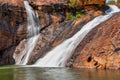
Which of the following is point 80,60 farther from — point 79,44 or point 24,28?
point 24,28

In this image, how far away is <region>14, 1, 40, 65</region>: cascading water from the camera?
1354 inches

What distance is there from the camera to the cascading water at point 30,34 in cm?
3439

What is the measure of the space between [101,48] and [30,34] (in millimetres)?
16638

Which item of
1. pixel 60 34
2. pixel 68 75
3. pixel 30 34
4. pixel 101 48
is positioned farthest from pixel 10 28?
pixel 68 75

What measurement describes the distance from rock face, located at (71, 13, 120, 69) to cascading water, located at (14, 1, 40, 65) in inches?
364

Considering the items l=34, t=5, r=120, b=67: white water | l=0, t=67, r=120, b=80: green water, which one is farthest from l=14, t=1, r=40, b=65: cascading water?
l=0, t=67, r=120, b=80: green water

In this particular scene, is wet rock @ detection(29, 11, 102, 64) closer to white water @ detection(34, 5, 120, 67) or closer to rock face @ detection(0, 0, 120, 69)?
rock face @ detection(0, 0, 120, 69)

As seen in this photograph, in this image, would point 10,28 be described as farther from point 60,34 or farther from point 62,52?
point 62,52

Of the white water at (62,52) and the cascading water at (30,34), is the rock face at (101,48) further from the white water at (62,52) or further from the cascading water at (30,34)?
the cascading water at (30,34)

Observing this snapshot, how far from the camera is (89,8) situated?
43.6m

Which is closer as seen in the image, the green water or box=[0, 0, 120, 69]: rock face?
the green water

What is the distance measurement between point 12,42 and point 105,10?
14.2m

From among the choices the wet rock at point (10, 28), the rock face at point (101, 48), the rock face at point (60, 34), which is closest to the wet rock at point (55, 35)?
the rock face at point (60, 34)

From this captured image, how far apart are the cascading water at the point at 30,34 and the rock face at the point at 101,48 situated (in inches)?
364
